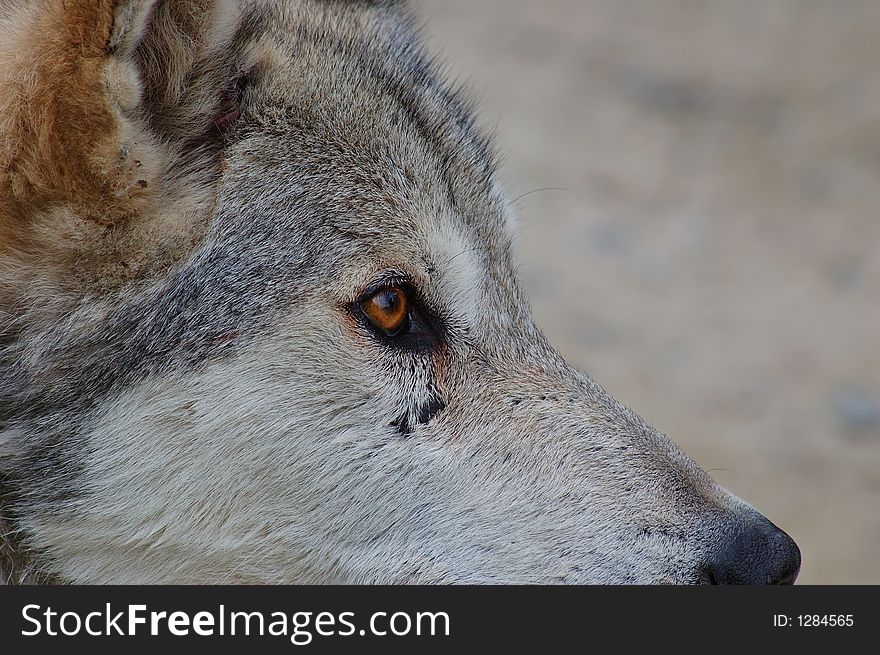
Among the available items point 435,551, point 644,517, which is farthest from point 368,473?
point 644,517

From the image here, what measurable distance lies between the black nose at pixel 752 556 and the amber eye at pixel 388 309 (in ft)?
3.82

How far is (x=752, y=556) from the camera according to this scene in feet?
11.2

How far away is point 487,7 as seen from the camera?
13.9m

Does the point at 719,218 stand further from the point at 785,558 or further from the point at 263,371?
the point at 263,371

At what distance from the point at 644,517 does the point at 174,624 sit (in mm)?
1449

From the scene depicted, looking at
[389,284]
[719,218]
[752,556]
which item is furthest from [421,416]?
[719,218]

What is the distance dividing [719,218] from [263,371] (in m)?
7.52

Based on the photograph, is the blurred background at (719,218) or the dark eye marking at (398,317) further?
the blurred background at (719,218)

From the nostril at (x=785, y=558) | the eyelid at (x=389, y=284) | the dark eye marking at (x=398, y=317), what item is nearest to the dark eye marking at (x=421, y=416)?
the dark eye marking at (x=398, y=317)

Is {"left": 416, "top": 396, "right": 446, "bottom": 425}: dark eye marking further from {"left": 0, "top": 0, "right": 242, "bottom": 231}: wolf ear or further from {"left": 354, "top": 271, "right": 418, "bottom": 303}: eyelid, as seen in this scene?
{"left": 0, "top": 0, "right": 242, "bottom": 231}: wolf ear

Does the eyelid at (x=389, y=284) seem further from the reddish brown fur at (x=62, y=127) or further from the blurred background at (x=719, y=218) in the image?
the blurred background at (x=719, y=218)

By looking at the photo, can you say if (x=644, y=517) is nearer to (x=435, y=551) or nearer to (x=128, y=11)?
(x=435, y=551)

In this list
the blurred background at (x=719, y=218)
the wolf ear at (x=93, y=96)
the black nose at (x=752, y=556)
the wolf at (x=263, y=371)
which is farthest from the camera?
the blurred background at (x=719, y=218)

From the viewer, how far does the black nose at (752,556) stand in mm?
3381
